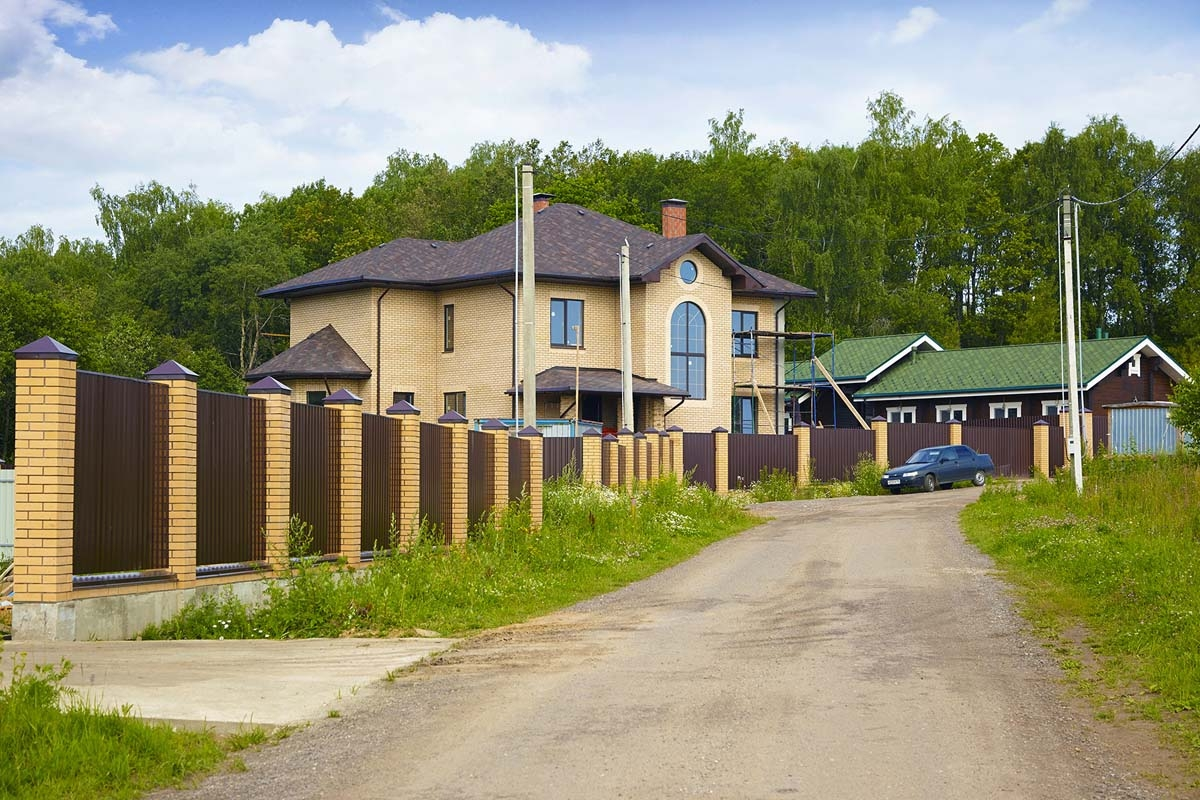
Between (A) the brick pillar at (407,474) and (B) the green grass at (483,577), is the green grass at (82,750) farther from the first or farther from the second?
(A) the brick pillar at (407,474)

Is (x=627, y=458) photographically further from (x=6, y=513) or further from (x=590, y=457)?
(x=6, y=513)

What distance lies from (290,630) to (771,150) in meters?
78.3

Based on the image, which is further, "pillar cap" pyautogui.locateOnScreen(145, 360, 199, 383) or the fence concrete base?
"pillar cap" pyautogui.locateOnScreen(145, 360, 199, 383)

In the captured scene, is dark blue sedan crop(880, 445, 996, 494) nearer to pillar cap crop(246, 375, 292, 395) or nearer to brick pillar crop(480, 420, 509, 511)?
brick pillar crop(480, 420, 509, 511)

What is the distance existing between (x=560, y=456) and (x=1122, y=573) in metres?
13.5

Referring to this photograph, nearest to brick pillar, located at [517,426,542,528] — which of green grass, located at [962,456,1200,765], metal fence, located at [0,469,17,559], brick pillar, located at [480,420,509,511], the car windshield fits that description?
brick pillar, located at [480,420,509,511]

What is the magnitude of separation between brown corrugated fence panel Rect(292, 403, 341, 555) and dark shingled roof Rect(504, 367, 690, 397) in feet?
82.6

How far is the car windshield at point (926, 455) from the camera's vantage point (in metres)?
40.8

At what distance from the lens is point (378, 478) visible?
54.6 feet

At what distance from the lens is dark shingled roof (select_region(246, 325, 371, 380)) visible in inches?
1757

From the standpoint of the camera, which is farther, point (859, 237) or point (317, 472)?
point (859, 237)

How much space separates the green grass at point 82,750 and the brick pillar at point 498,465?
12.8m

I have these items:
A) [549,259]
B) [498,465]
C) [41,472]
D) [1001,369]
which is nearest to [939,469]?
[549,259]

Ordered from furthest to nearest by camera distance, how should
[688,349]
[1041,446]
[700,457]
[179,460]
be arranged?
[1041,446] < [688,349] < [700,457] < [179,460]
